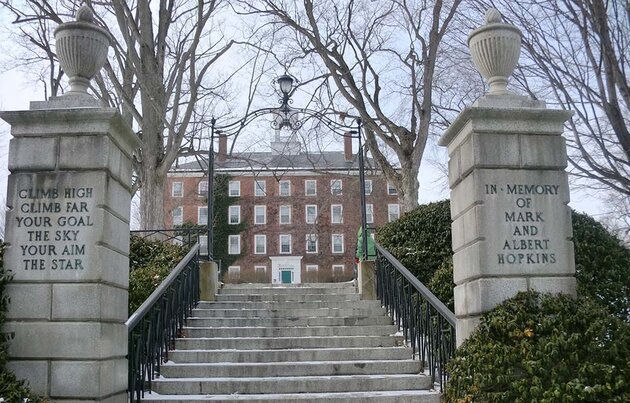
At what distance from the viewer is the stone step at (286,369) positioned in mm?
7480

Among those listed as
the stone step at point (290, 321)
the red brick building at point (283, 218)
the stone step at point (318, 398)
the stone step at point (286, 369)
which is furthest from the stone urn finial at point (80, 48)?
the red brick building at point (283, 218)

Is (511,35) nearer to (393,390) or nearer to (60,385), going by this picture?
(393,390)

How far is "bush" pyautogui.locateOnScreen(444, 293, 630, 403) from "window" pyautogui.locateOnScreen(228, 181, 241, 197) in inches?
1799

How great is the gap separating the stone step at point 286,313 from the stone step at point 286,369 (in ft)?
6.49

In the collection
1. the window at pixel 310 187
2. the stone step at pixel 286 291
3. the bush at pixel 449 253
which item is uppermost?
the window at pixel 310 187

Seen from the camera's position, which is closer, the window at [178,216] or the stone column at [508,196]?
the stone column at [508,196]

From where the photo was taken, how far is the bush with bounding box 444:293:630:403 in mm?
4711

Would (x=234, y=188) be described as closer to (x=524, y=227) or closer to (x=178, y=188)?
(x=178, y=188)

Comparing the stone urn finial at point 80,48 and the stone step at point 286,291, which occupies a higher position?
the stone urn finial at point 80,48

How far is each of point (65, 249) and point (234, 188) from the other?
45375 mm

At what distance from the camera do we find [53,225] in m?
5.68

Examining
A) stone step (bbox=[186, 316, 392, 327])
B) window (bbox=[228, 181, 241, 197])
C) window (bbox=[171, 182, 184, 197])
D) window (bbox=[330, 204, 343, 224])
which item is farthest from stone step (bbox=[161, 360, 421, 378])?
window (bbox=[228, 181, 241, 197])

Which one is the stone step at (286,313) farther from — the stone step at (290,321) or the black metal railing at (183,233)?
the black metal railing at (183,233)

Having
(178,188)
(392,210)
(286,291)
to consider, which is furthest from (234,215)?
(286,291)
